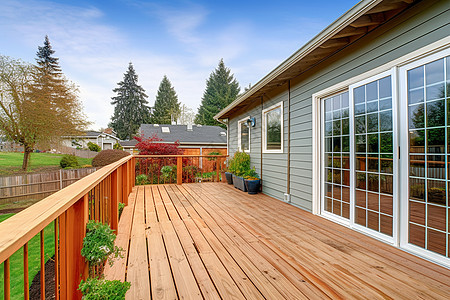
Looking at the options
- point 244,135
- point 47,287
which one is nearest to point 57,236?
point 47,287

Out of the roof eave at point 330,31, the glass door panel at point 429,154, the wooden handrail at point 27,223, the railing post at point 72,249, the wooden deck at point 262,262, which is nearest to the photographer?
the wooden handrail at point 27,223

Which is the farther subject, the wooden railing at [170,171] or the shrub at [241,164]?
the wooden railing at [170,171]

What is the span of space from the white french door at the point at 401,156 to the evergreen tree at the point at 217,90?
2145 centimetres

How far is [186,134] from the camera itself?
16.8m

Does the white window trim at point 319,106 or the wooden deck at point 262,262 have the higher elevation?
the white window trim at point 319,106

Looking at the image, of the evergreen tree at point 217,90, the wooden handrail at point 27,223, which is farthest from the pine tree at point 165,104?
the wooden handrail at point 27,223

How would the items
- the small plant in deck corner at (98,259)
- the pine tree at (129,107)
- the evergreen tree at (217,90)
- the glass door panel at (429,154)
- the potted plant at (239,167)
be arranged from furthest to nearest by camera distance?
the pine tree at (129,107)
the evergreen tree at (217,90)
the potted plant at (239,167)
the glass door panel at (429,154)
the small plant in deck corner at (98,259)

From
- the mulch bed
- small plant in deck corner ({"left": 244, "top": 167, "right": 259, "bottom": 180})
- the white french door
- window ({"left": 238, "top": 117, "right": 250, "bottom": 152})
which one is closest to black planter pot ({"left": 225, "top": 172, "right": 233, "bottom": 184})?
window ({"left": 238, "top": 117, "right": 250, "bottom": 152})

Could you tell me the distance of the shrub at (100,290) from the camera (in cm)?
116

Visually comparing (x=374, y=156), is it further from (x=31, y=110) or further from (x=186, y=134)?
(x=186, y=134)

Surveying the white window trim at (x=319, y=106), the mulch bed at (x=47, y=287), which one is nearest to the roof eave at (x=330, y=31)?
the white window trim at (x=319, y=106)

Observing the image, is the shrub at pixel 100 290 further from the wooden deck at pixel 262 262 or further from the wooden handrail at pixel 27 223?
the wooden handrail at pixel 27 223

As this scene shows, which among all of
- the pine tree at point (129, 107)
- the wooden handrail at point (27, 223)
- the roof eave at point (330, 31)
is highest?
the pine tree at point (129, 107)

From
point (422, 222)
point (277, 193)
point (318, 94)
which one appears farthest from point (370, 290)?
point (277, 193)
